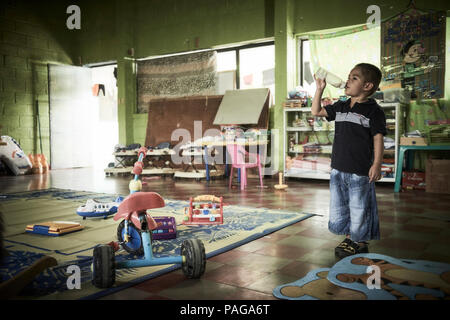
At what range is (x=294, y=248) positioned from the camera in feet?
7.98

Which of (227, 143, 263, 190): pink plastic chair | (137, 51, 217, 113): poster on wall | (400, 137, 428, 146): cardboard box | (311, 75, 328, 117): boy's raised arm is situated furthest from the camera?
(137, 51, 217, 113): poster on wall

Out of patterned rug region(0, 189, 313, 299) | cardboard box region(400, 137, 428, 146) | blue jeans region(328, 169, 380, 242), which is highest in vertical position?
cardboard box region(400, 137, 428, 146)

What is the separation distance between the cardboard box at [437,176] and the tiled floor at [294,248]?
251 millimetres

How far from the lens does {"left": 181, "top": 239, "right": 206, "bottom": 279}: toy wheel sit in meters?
1.84

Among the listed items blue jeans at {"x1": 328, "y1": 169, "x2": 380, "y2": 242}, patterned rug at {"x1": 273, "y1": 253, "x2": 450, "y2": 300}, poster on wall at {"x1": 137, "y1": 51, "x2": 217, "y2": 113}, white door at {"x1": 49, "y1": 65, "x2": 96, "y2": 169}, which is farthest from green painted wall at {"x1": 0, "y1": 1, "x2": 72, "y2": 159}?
patterned rug at {"x1": 273, "y1": 253, "x2": 450, "y2": 300}

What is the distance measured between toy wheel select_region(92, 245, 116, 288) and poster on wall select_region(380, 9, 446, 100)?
17.9ft

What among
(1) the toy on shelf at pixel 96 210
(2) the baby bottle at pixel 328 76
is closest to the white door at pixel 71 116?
(1) the toy on shelf at pixel 96 210

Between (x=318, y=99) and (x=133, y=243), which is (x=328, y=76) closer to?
(x=318, y=99)

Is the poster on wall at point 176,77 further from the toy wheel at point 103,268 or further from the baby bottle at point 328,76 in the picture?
the toy wheel at point 103,268

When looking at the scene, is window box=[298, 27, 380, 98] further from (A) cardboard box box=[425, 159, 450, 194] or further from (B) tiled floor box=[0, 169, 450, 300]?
(B) tiled floor box=[0, 169, 450, 300]

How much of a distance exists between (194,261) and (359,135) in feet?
3.92
